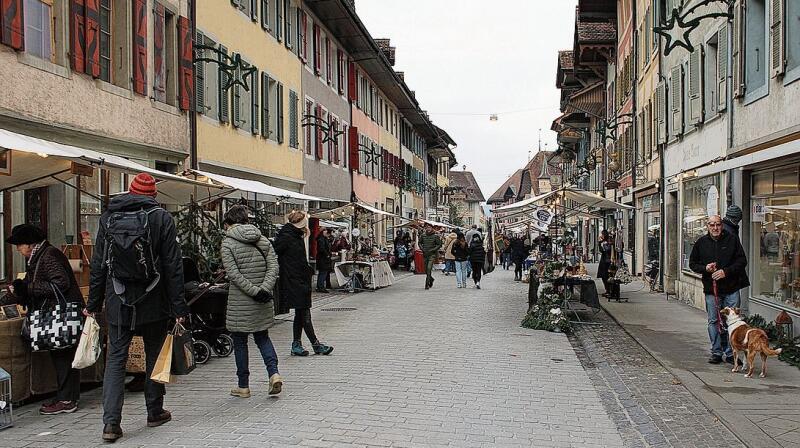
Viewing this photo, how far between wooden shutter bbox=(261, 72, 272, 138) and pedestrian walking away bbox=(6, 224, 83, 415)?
15.6 m

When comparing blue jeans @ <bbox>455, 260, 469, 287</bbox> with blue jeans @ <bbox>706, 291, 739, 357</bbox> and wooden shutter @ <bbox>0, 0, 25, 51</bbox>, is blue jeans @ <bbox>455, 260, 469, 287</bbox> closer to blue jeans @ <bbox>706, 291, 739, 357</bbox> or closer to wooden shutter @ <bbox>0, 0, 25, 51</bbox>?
blue jeans @ <bbox>706, 291, 739, 357</bbox>

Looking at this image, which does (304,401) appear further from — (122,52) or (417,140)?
(417,140)

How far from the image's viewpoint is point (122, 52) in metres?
14.7

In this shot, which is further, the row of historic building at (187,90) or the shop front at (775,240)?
the shop front at (775,240)

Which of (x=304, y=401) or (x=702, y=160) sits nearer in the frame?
(x=304, y=401)

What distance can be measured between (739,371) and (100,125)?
33.0 ft

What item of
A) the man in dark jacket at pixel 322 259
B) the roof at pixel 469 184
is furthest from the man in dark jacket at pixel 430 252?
the roof at pixel 469 184

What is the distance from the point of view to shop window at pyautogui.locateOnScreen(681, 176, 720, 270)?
1655 centimetres

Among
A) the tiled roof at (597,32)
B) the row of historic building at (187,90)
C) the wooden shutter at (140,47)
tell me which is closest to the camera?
the row of historic building at (187,90)

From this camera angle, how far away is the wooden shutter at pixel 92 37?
13.2 metres

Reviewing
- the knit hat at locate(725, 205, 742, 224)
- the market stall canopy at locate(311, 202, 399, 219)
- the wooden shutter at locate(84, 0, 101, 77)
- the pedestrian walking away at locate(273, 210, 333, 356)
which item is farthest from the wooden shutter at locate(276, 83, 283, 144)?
the knit hat at locate(725, 205, 742, 224)

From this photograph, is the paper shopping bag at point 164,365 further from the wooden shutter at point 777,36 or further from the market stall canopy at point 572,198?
the market stall canopy at point 572,198

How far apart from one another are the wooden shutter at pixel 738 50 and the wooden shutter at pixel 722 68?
2.35 feet

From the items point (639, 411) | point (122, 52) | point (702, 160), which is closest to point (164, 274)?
point (639, 411)
